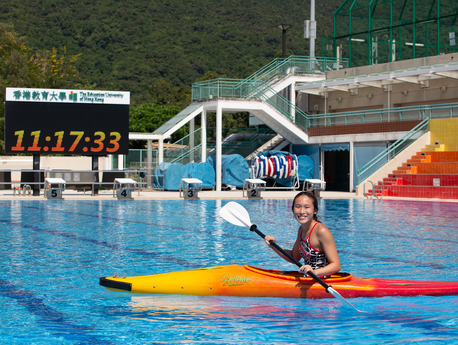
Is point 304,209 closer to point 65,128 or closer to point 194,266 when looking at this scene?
point 194,266

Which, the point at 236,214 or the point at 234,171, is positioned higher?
the point at 234,171

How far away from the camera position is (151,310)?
666cm

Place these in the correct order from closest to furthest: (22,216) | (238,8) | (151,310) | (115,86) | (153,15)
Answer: (151,310)
(22,216)
(115,86)
(153,15)
(238,8)

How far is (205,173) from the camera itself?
35219 mm

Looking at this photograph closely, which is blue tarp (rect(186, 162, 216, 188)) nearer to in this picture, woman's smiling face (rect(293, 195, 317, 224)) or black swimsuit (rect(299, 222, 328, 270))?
black swimsuit (rect(299, 222, 328, 270))

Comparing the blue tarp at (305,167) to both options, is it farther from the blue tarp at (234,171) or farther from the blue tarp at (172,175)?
the blue tarp at (172,175)

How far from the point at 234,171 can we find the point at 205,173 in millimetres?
1992

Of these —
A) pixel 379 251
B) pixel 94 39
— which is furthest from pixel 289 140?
pixel 94 39

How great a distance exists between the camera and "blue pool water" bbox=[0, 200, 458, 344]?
5.81 metres

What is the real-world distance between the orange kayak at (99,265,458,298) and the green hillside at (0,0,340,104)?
250 ft

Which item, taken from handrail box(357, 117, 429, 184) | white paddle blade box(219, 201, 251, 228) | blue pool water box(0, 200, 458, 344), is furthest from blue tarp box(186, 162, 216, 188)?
white paddle blade box(219, 201, 251, 228)

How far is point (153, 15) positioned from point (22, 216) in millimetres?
89191

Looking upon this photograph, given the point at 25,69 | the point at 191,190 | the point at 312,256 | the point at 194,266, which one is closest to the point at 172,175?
the point at 191,190

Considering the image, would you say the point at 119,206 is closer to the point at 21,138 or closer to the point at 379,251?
the point at 21,138
